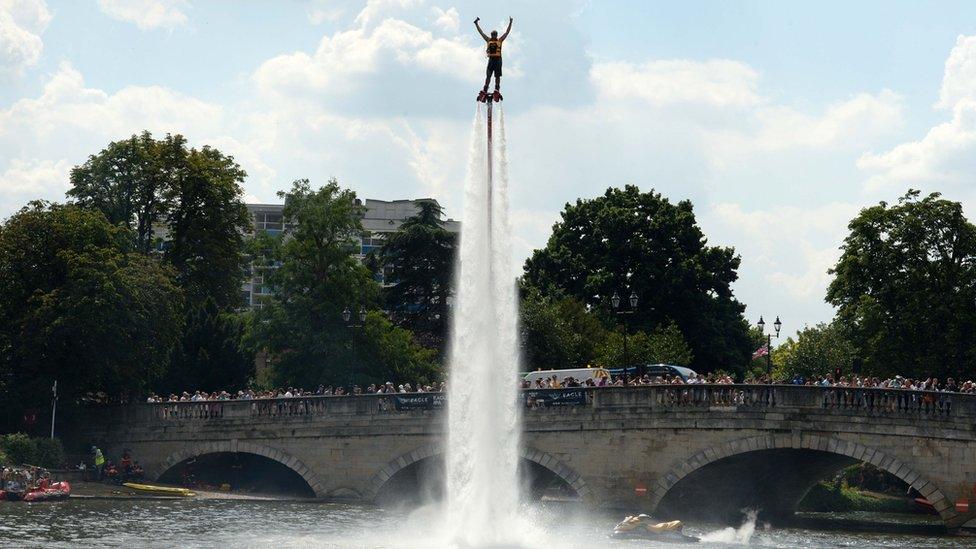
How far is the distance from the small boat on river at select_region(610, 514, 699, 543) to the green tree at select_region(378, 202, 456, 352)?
4134 centimetres

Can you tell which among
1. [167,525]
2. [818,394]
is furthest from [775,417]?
[167,525]

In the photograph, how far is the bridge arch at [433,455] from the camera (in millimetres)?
58812

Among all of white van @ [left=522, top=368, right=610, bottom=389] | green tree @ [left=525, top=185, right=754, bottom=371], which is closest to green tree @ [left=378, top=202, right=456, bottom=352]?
green tree @ [left=525, top=185, right=754, bottom=371]

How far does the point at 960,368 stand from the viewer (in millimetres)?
74188

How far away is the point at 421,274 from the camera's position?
92.7 metres

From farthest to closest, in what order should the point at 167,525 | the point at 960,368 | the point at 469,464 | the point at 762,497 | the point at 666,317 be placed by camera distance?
the point at 666,317 → the point at 960,368 → the point at 762,497 → the point at 167,525 → the point at 469,464

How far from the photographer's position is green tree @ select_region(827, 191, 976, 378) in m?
74.5

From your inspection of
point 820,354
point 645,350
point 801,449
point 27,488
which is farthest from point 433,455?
point 820,354

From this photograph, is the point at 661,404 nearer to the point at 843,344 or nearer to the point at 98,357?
the point at 98,357

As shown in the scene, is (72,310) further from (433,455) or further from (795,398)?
(795,398)

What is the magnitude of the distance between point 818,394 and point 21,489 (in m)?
30.1

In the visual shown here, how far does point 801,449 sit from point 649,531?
9007 millimetres

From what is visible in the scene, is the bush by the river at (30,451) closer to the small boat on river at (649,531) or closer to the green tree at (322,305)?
the green tree at (322,305)

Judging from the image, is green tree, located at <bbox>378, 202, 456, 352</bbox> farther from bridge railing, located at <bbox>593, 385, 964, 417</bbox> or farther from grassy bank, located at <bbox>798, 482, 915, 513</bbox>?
bridge railing, located at <bbox>593, 385, 964, 417</bbox>
